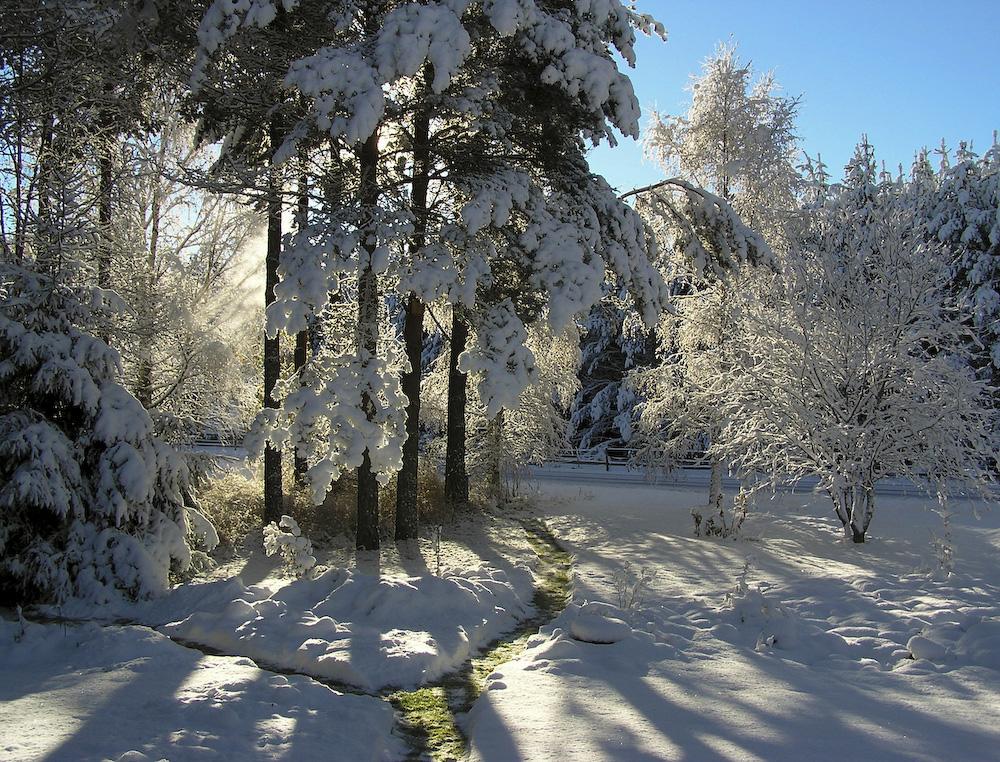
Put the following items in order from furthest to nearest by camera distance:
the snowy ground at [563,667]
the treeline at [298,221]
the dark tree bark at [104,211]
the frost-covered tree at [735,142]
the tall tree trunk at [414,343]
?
1. the frost-covered tree at [735,142]
2. the tall tree trunk at [414,343]
3. the dark tree bark at [104,211]
4. the treeline at [298,221]
5. the snowy ground at [563,667]

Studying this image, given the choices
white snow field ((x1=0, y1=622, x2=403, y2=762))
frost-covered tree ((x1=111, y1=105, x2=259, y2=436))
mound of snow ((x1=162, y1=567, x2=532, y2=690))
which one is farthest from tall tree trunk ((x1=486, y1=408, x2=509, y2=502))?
white snow field ((x1=0, y1=622, x2=403, y2=762))

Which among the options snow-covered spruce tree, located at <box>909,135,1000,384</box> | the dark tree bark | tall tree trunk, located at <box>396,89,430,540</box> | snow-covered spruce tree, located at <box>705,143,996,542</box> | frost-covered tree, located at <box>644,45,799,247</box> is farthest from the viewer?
snow-covered spruce tree, located at <box>909,135,1000,384</box>

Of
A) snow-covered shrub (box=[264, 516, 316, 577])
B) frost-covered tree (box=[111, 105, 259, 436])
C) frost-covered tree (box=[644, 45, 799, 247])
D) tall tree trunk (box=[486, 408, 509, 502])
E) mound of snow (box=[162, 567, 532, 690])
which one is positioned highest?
frost-covered tree (box=[644, 45, 799, 247])

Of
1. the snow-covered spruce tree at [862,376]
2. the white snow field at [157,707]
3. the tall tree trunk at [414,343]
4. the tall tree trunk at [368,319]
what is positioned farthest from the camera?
the snow-covered spruce tree at [862,376]

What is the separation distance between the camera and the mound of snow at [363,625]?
22.5 ft

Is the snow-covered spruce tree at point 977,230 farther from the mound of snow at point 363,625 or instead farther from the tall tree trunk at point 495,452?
the mound of snow at point 363,625

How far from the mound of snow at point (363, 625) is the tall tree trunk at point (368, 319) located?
2389 mm

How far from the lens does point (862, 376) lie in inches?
527

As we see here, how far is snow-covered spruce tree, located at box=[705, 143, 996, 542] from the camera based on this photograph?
42.5 feet

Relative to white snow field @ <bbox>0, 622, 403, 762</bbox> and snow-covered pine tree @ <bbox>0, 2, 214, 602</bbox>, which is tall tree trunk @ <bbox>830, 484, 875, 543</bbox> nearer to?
white snow field @ <bbox>0, 622, 403, 762</bbox>

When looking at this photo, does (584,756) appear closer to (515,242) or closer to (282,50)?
(515,242)

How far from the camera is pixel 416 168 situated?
12.1 metres

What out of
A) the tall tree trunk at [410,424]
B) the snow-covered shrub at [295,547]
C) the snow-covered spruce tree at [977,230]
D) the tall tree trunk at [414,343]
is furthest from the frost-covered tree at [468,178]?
the snow-covered spruce tree at [977,230]

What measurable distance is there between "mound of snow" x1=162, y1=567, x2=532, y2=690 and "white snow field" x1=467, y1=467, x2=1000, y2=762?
76 centimetres
